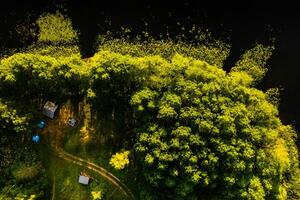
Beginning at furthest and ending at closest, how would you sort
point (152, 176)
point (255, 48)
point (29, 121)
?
point (255, 48) → point (29, 121) → point (152, 176)

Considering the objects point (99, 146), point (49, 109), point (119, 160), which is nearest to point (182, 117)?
point (119, 160)

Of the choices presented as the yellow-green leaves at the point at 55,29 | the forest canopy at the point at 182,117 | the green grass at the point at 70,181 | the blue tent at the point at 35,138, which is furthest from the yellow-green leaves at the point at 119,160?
the yellow-green leaves at the point at 55,29

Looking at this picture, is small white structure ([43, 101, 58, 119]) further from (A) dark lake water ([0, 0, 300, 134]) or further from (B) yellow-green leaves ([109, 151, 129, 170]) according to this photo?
(B) yellow-green leaves ([109, 151, 129, 170])

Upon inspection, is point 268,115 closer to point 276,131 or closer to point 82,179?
point 276,131

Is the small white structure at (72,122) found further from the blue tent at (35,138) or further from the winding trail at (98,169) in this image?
the blue tent at (35,138)

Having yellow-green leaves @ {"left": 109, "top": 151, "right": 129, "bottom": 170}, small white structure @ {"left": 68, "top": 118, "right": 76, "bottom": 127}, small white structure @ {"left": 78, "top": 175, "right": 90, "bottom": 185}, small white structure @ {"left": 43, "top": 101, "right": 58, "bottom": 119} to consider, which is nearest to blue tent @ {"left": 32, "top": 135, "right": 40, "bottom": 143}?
small white structure @ {"left": 43, "top": 101, "right": 58, "bottom": 119}

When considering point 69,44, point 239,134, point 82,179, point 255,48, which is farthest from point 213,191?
point 69,44

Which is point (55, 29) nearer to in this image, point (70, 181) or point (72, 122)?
point (72, 122)
